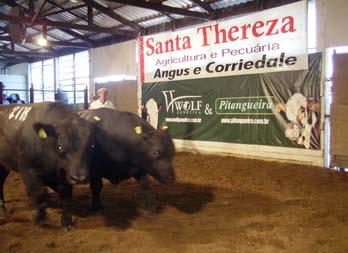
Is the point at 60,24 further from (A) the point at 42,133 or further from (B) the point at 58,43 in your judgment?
(A) the point at 42,133

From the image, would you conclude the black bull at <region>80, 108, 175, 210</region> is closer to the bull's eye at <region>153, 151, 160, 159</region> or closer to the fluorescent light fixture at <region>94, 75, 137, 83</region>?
the bull's eye at <region>153, 151, 160, 159</region>

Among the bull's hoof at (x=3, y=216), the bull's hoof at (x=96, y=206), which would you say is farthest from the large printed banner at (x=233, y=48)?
the bull's hoof at (x=3, y=216)

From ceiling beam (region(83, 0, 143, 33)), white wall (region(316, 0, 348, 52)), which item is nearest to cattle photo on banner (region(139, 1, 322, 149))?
white wall (region(316, 0, 348, 52))

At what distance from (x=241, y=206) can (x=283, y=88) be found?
160 inches

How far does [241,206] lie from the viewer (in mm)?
5137

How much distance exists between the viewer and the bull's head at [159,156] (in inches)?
180

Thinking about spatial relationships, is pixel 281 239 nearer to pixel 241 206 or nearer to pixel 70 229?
pixel 241 206

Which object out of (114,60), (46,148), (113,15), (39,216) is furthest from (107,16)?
(39,216)

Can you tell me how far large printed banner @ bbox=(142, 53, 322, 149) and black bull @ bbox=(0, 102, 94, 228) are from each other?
5297 millimetres

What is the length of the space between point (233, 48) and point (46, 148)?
20.8ft

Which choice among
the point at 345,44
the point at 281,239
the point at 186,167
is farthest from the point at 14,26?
the point at 281,239

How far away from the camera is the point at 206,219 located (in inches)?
181

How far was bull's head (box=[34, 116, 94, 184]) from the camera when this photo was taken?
3.78 m

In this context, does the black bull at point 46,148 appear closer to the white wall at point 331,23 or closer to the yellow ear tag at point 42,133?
the yellow ear tag at point 42,133
